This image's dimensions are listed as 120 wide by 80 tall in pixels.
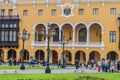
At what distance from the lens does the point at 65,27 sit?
81.0m

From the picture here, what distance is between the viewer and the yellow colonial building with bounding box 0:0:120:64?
7681cm

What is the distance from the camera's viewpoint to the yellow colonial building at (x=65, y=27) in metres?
76.8

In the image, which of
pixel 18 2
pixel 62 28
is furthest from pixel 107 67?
pixel 18 2

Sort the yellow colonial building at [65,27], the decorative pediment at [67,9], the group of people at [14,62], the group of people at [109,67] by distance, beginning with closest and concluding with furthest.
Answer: the group of people at [109,67] → the group of people at [14,62] → the yellow colonial building at [65,27] → the decorative pediment at [67,9]

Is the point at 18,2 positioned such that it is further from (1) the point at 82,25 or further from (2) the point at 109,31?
(2) the point at 109,31

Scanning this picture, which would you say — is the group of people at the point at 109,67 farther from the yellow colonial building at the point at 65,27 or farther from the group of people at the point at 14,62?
the yellow colonial building at the point at 65,27

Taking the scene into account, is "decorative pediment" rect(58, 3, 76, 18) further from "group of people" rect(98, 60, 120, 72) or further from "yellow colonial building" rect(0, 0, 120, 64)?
"group of people" rect(98, 60, 120, 72)

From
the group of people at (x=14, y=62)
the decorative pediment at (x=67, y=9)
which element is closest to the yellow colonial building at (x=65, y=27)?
the decorative pediment at (x=67, y=9)

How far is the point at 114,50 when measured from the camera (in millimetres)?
76125

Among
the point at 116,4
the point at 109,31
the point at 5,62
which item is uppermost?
the point at 116,4

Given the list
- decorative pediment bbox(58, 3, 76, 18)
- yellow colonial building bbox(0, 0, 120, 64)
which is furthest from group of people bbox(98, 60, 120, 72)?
decorative pediment bbox(58, 3, 76, 18)

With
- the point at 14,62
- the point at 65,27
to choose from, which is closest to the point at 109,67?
the point at 14,62

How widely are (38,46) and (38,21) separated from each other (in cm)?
469

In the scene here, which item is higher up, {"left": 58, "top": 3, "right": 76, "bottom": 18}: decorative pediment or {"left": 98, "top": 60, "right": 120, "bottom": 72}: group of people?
{"left": 58, "top": 3, "right": 76, "bottom": 18}: decorative pediment
